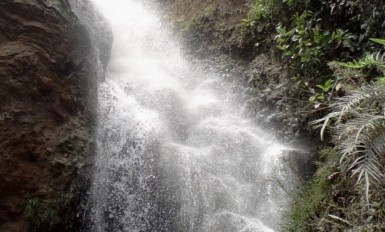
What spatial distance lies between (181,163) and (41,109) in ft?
7.18

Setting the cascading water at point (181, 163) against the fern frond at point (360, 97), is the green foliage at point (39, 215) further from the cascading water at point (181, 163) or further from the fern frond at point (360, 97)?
the fern frond at point (360, 97)

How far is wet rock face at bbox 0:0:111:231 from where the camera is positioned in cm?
459

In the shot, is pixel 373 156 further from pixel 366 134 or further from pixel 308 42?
pixel 308 42

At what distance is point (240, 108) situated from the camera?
6.71m

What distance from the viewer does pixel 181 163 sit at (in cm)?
543

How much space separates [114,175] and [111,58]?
4272 mm

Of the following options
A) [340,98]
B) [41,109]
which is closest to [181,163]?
[41,109]

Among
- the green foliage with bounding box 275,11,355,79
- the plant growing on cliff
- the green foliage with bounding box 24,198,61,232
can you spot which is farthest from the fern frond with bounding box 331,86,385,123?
the green foliage with bounding box 24,198,61,232

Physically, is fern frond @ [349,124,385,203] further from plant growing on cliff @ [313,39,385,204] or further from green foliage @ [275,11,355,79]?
green foliage @ [275,11,355,79]

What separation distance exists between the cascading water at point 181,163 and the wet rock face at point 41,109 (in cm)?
46

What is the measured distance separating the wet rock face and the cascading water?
0.46m

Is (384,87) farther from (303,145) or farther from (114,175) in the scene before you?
(114,175)

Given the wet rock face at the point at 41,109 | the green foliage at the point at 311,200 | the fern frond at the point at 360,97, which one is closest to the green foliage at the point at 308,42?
the fern frond at the point at 360,97

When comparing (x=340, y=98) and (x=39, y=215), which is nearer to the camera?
(x=340, y=98)
